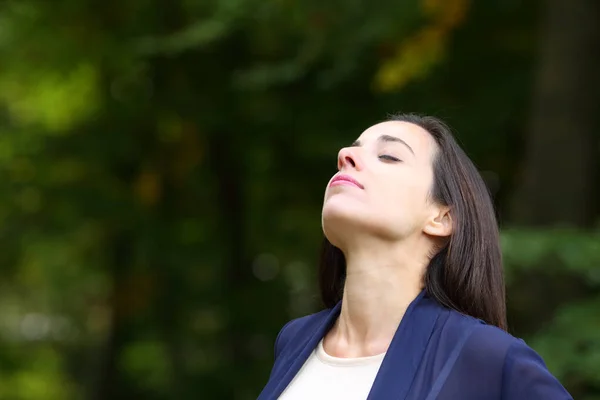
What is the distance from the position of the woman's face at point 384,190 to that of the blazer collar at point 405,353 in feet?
0.67

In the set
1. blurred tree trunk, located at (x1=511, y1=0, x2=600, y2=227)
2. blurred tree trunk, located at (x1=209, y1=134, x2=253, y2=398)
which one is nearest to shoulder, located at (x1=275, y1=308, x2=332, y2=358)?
blurred tree trunk, located at (x1=511, y1=0, x2=600, y2=227)

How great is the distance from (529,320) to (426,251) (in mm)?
3796

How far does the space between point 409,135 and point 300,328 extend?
65cm

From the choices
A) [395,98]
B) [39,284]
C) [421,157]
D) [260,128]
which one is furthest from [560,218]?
[39,284]

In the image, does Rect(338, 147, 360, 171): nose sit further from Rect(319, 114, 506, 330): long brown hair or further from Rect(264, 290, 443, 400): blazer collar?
Rect(264, 290, 443, 400): blazer collar

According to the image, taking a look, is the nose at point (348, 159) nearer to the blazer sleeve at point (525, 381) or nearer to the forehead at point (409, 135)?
the forehead at point (409, 135)

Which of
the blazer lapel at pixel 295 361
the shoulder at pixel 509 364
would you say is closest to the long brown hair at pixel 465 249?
the shoulder at pixel 509 364

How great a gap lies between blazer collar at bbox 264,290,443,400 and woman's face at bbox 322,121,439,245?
0.20m

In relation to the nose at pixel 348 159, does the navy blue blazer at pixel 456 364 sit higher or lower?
lower

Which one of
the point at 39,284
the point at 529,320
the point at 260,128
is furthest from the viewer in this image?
the point at 39,284

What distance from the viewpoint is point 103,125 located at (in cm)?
873

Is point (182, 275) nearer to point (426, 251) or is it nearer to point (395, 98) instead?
point (395, 98)

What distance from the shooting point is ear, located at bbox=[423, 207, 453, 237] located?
2309mm

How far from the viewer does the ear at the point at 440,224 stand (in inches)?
90.9
